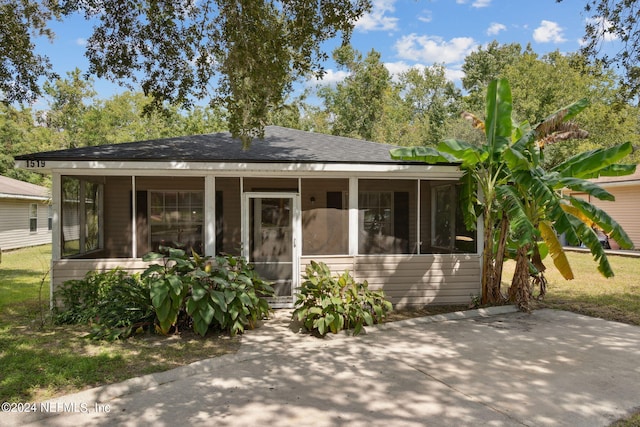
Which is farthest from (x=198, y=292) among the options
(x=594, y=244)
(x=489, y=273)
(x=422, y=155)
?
(x=594, y=244)

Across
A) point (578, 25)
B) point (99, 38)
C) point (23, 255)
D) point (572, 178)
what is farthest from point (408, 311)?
point (23, 255)

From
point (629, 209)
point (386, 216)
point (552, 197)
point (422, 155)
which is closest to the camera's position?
point (552, 197)

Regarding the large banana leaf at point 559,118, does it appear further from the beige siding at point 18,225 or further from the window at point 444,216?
the beige siding at point 18,225

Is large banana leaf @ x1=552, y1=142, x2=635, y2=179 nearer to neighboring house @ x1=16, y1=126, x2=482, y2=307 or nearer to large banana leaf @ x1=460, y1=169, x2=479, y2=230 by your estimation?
large banana leaf @ x1=460, y1=169, x2=479, y2=230

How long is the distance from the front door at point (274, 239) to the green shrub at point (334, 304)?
4.50 ft

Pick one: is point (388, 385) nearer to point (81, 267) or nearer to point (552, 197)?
point (552, 197)

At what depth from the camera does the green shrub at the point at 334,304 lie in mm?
6285

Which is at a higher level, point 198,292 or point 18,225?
point 18,225

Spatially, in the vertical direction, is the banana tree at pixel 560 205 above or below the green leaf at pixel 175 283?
above

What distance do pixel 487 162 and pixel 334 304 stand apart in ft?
12.8

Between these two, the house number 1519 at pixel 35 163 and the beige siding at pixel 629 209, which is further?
the beige siding at pixel 629 209

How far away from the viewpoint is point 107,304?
6.80m

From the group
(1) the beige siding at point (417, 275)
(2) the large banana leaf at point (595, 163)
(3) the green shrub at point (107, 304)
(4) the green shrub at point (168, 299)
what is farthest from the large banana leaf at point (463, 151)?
(3) the green shrub at point (107, 304)

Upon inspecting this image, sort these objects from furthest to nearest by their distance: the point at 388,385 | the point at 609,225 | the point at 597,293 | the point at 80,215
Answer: the point at 597,293 → the point at 80,215 → the point at 609,225 → the point at 388,385
